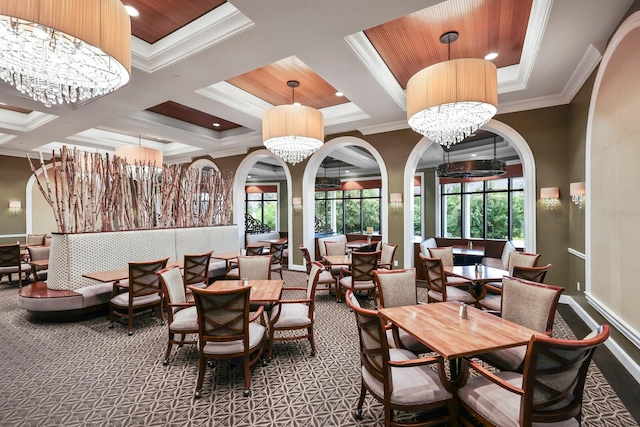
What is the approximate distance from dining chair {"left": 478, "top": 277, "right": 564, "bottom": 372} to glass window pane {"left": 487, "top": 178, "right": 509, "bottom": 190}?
27.9ft

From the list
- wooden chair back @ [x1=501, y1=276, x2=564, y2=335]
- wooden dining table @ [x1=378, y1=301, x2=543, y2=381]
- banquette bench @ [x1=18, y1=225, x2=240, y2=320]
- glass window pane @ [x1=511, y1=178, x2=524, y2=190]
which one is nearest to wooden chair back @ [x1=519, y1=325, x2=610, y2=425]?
wooden dining table @ [x1=378, y1=301, x2=543, y2=381]

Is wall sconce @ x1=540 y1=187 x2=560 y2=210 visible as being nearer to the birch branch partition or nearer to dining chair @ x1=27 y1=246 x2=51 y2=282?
the birch branch partition

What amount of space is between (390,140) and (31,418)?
7058 mm

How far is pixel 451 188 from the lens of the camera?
35.8ft

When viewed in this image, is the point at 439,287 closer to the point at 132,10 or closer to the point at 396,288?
the point at 396,288

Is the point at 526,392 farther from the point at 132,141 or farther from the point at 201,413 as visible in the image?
the point at 132,141

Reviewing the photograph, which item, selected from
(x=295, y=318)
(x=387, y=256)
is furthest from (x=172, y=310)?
(x=387, y=256)

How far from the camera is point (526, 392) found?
1.53 metres

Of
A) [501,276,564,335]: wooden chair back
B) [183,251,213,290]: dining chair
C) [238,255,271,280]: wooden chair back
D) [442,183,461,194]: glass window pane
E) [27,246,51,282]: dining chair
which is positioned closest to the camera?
[501,276,564,335]: wooden chair back

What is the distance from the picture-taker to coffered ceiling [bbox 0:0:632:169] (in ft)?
10.1

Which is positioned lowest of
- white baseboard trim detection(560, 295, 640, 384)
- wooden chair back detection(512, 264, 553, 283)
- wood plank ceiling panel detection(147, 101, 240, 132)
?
white baseboard trim detection(560, 295, 640, 384)

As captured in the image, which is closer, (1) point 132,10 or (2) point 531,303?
(2) point 531,303

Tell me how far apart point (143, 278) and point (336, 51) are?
4074 mm

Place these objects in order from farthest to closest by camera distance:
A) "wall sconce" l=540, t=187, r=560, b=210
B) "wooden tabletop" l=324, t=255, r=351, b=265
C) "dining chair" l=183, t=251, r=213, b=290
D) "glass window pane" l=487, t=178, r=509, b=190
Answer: "glass window pane" l=487, t=178, r=509, b=190
"wooden tabletop" l=324, t=255, r=351, b=265
"wall sconce" l=540, t=187, r=560, b=210
"dining chair" l=183, t=251, r=213, b=290
